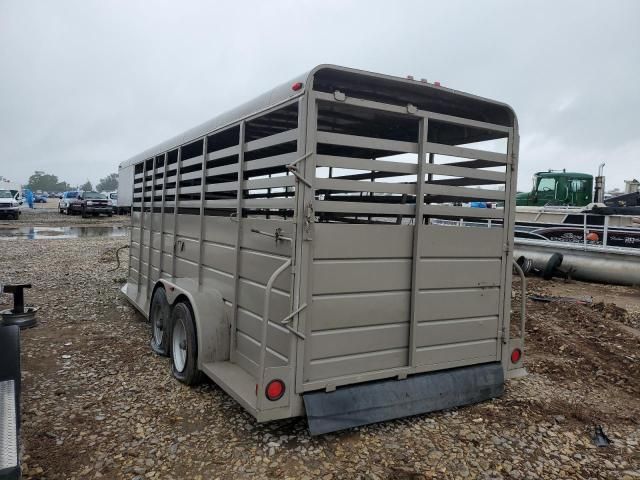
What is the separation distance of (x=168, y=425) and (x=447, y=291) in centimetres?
237

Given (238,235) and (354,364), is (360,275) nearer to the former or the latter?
(354,364)

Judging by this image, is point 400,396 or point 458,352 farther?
point 458,352

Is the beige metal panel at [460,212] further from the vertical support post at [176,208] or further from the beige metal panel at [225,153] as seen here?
the vertical support post at [176,208]

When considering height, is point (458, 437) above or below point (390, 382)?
below

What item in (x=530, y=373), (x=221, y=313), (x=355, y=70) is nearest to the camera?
(x=355, y=70)

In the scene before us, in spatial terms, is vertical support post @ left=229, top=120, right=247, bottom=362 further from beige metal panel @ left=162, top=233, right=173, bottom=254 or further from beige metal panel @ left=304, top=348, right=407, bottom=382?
beige metal panel @ left=162, top=233, right=173, bottom=254

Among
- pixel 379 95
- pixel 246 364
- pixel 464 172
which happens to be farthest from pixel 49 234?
pixel 464 172

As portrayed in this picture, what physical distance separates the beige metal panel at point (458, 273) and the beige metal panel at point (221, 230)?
155 centimetres

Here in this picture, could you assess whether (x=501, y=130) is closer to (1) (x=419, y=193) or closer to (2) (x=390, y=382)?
(1) (x=419, y=193)

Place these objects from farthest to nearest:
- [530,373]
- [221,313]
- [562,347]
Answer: [562,347] < [530,373] < [221,313]

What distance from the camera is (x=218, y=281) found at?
163 inches

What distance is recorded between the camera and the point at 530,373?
4.73 m

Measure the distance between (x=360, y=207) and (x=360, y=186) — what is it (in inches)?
6.9

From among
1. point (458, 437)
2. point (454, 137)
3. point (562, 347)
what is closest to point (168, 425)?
point (458, 437)
